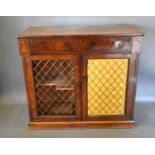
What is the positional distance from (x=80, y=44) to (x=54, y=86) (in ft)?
1.64

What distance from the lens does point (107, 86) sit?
6.35 feet

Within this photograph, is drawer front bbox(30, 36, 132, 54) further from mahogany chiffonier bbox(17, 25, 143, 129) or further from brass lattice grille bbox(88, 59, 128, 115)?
brass lattice grille bbox(88, 59, 128, 115)

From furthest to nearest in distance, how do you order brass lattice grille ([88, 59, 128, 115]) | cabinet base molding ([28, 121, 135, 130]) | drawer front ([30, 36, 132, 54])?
cabinet base molding ([28, 121, 135, 130]) < brass lattice grille ([88, 59, 128, 115]) < drawer front ([30, 36, 132, 54])

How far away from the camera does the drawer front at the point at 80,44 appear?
1.74 m

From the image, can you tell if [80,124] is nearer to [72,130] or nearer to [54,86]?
[72,130]

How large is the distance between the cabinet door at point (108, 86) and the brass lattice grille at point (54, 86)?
0.15 m

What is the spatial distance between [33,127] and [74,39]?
0.98 metres

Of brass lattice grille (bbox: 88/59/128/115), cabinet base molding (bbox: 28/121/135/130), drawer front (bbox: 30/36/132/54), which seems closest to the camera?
drawer front (bbox: 30/36/132/54)

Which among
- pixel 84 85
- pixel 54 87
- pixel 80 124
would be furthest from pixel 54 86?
pixel 80 124

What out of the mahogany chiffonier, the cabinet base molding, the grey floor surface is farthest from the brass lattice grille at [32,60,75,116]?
the grey floor surface

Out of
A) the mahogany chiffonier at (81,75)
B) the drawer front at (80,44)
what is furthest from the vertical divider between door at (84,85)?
the drawer front at (80,44)

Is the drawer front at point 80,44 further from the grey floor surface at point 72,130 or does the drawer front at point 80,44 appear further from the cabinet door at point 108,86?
the grey floor surface at point 72,130

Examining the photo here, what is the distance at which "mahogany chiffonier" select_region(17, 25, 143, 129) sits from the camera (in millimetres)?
1756

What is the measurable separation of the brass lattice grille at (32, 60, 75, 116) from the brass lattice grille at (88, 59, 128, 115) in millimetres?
185
